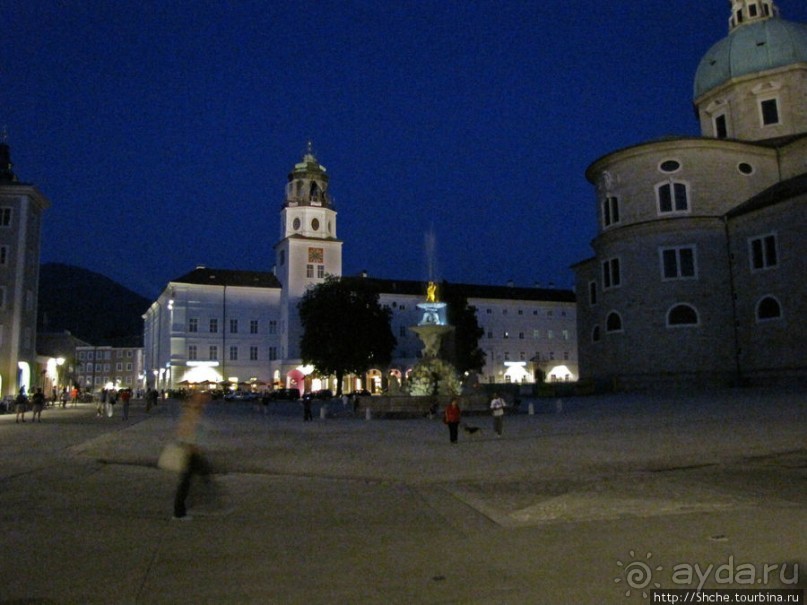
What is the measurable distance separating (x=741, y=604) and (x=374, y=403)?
2735 centimetres

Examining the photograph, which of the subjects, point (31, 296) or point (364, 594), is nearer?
point (364, 594)

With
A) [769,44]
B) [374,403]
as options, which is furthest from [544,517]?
[769,44]

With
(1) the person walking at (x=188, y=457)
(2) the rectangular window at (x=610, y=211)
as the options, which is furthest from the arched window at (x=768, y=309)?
(1) the person walking at (x=188, y=457)

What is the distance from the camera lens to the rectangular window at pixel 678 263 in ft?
140

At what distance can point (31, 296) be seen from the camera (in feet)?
168

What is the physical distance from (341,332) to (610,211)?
26.5 m

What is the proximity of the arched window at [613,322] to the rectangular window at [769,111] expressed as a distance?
17826mm

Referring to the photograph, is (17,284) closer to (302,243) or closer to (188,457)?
(302,243)

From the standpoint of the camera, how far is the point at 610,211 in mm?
47719

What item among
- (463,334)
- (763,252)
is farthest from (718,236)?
(463,334)

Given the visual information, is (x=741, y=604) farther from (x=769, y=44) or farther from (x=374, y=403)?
(x=769, y=44)

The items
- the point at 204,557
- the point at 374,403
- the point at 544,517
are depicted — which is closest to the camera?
the point at 204,557

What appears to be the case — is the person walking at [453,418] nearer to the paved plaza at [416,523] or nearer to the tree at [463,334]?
the paved plaza at [416,523]

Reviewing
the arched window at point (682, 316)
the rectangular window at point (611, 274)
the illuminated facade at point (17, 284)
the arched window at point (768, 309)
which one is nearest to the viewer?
the arched window at point (768, 309)
